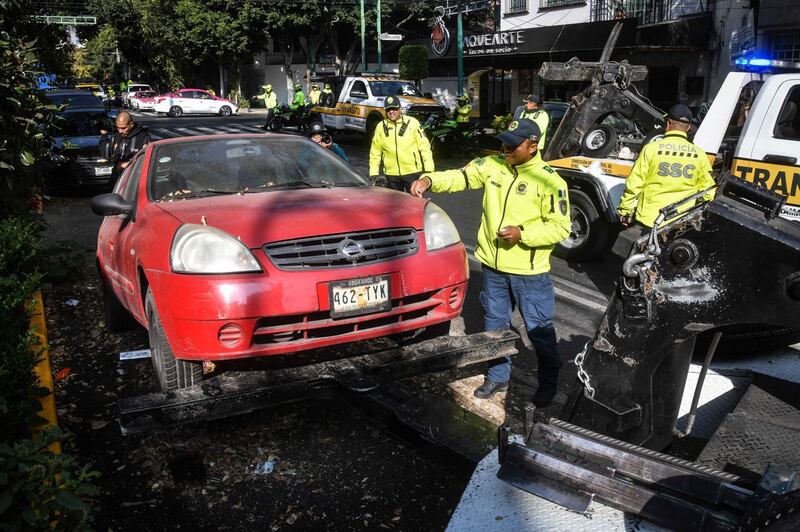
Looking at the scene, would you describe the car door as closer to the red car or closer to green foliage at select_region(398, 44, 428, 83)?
the red car

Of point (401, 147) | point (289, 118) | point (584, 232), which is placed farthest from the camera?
point (289, 118)

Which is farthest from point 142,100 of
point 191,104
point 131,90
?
point 131,90

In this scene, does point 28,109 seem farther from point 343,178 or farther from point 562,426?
point 562,426

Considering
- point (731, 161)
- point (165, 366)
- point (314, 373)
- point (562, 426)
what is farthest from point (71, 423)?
point (731, 161)

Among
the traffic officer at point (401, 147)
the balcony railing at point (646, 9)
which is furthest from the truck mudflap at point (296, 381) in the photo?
the balcony railing at point (646, 9)

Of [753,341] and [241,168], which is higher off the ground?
[241,168]

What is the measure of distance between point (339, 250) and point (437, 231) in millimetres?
722

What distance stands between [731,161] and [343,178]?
3507mm

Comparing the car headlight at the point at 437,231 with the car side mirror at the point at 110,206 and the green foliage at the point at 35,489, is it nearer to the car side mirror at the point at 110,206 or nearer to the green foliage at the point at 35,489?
the car side mirror at the point at 110,206

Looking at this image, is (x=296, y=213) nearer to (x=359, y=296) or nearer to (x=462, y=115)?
(x=359, y=296)

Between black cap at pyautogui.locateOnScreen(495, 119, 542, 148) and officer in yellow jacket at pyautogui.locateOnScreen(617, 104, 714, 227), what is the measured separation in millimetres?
2161

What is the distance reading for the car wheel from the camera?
5.77 meters

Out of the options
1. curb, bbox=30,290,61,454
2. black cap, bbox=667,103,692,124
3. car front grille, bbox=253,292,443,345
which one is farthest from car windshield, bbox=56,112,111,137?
car front grille, bbox=253,292,443,345

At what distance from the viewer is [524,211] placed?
163 inches
